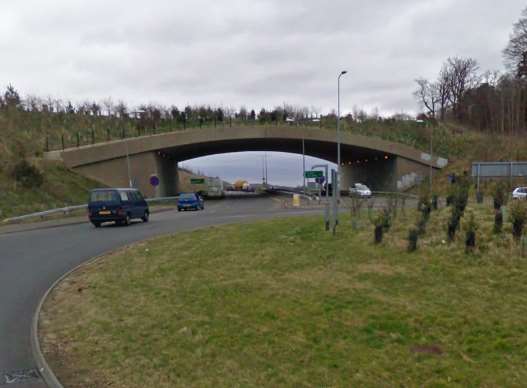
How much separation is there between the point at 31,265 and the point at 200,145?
35337 mm

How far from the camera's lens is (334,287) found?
6.74 m

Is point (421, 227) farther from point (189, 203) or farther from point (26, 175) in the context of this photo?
point (26, 175)

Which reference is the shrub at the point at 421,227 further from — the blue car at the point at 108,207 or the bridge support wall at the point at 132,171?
the bridge support wall at the point at 132,171

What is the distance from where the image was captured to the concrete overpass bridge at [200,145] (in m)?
35.6

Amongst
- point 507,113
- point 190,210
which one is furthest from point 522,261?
point 507,113

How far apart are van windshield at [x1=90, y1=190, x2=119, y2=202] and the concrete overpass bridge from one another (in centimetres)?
1788

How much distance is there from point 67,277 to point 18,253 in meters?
4.47

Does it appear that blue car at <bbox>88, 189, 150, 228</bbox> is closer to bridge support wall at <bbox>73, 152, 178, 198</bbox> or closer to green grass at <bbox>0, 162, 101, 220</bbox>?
green grass at <bbox>0, 162, 101, 220</bbox>

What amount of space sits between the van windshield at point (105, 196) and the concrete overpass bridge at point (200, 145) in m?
17.9

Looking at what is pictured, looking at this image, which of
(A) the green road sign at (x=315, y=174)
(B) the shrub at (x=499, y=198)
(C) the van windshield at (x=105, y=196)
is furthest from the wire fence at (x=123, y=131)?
(B) the shrub at (x=499, y=198)

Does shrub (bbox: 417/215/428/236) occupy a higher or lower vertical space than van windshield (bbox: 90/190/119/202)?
lower

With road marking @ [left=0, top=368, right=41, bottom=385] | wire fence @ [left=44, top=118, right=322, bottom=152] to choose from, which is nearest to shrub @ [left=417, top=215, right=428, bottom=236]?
road marking @ [left=0, top=368, right=41, bottom=385]

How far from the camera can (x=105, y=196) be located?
62.1 ft

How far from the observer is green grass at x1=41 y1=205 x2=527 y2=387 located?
4125 mm
